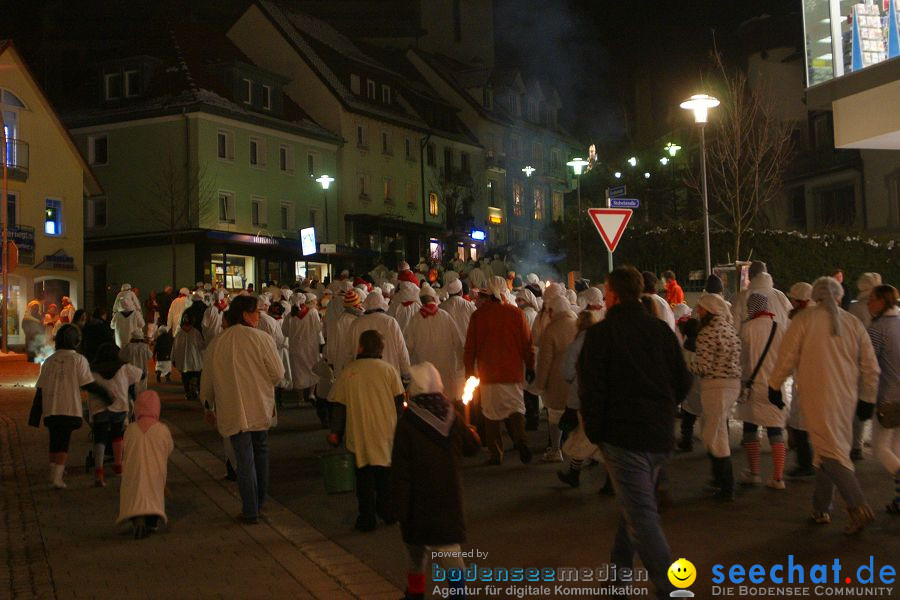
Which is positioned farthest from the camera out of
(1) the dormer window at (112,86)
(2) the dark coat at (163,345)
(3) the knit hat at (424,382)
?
(1) the dormer window at (112,86)

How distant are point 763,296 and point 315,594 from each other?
5.34 meters

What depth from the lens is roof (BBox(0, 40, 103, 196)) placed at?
41.5m

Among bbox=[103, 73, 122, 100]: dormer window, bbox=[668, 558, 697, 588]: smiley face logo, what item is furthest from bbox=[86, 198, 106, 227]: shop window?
bbox=[668, 558, 697, 588]: smiley face logo

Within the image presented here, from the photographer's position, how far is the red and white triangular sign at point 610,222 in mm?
14594

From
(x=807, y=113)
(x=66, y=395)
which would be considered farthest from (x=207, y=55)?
(x=66, y=395)

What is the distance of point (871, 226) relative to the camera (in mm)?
39812

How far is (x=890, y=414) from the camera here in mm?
8414

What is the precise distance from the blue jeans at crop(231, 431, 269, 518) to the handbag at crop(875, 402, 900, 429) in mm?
5276

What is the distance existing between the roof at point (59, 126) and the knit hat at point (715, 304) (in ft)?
127

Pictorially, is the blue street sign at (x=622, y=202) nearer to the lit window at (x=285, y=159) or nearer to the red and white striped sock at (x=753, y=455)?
the red and white striped sock at (x=753, y=455)

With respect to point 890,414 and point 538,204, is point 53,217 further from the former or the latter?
point 890,414

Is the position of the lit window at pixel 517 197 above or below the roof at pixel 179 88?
below

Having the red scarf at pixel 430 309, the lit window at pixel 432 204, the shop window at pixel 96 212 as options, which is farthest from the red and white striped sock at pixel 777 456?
the lit window at pixel 432 204

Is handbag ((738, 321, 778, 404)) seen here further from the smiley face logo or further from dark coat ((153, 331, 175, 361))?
dark coat ((153, 331, 175, 361))
